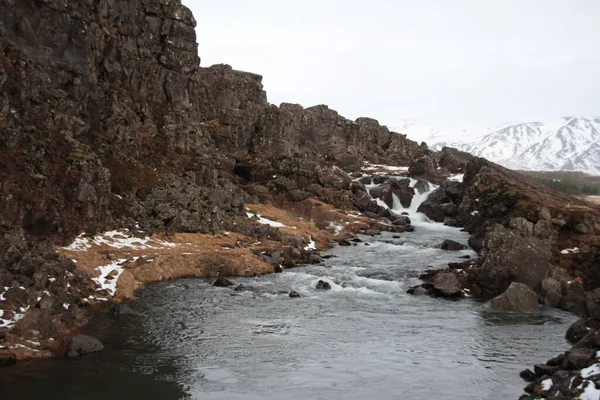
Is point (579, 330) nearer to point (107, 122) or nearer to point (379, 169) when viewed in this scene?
point (107, 122)

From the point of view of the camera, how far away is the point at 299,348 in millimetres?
28750

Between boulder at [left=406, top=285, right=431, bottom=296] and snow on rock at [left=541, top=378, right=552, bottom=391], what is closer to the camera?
snow on rock at [left=541, top=378, right=552, bottom=391]

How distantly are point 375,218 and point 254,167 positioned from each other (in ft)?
71.2

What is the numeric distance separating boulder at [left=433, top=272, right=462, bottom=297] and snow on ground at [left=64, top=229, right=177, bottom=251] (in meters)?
23.8

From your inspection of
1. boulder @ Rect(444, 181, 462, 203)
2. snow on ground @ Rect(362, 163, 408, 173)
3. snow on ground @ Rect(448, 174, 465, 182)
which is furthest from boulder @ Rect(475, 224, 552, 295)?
snow on ground @ Rect(362, 163, 408, 173)

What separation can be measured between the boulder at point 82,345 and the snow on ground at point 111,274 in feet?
32.7

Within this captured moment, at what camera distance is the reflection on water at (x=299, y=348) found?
2311cm

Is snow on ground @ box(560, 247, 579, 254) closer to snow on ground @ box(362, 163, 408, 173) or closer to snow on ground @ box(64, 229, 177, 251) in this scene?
snow on ground @ box(64, 229, 177, 251)

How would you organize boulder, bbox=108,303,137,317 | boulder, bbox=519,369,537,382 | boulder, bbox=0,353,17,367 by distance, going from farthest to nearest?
boulder, bbox=108,303,137,317, boulder, bbox=519,369,537,382, boulder, bbox=0,353,17,367

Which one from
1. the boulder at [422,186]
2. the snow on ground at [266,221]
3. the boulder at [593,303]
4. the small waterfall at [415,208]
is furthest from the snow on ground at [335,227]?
the boulder at [593,303]

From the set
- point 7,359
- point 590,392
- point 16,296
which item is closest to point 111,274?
point 16,296

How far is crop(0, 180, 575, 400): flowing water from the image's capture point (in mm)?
23095

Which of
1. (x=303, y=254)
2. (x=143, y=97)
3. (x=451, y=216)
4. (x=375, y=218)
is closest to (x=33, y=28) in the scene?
(x=143, y=97)

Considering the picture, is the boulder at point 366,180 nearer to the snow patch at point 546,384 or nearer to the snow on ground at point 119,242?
the snow on ground at point 119,242
